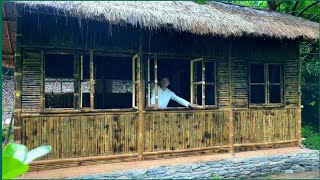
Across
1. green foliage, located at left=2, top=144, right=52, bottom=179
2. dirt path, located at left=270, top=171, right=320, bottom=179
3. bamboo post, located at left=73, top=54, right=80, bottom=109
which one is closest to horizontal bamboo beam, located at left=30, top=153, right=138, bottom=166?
bamboo post, located at left=73, top=54, right=80, bottom=109

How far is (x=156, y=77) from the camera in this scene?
6.11 m

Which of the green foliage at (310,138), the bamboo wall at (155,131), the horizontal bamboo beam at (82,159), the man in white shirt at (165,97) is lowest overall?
the green foliage at (310,138)

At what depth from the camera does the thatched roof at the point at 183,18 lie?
514 centimetres

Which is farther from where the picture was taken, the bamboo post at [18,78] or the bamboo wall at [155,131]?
the bamboo wall at [155,131]

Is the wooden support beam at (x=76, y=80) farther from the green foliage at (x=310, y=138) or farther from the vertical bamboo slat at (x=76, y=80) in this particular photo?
the green foliage at (x=310, y=138)

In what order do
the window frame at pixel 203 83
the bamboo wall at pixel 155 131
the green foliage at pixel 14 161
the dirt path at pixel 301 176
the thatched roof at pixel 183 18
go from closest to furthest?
the green foliage at pixel 14 161 → the thatched roof at pixel 183 18 → the bamboo wall at pixel 155 131 → the window frame at pixel 203 83 → the dirt path at pixel 301 176

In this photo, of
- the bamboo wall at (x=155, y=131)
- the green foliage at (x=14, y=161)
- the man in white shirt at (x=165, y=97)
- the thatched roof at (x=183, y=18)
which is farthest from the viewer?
the man in white shirt at (x=165, y=97)

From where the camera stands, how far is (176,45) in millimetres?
6477

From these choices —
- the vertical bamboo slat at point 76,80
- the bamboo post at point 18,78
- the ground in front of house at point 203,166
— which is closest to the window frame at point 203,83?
the ground in front of house at point 203,166

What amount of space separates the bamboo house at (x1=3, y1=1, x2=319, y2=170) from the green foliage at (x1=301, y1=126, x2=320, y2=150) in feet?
4.01

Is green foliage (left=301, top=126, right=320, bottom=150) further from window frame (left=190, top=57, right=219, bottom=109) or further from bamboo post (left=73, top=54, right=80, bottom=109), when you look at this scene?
bamboo post (left=73, top=54, right=80, bottom=109)

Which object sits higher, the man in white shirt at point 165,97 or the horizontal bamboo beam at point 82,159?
the man in white shirt at point 165,97

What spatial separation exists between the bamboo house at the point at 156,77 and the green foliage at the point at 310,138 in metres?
1.22

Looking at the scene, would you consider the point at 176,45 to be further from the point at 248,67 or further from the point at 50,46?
the point at 50,46
